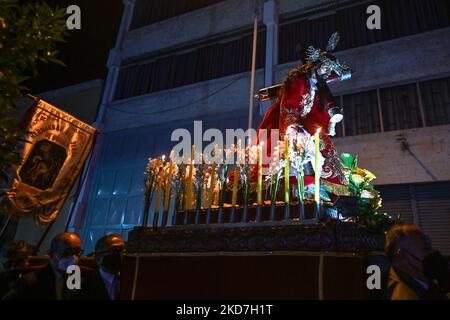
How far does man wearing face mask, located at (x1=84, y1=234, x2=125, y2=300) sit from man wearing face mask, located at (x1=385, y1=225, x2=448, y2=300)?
2300 millimetres

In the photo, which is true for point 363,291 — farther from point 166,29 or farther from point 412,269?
point 166,29

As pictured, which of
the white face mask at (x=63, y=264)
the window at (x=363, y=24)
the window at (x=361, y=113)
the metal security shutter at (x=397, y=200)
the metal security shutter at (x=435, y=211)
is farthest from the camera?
the window at (x=363, y=24)

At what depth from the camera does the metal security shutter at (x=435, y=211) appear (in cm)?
977

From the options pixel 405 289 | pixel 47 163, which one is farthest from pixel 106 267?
pixel 47 163

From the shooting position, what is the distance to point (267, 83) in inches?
533

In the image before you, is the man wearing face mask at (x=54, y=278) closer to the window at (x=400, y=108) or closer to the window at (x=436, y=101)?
the window at (x=400, y=108)

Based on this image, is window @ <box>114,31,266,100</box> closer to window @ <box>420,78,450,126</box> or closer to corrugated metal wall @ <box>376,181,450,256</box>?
window @ <box>420,78,450,126</box>

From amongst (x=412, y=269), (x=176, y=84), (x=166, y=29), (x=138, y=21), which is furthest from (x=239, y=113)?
(x=412, y=269)

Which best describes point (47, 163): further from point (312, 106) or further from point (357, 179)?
point (357, 179)

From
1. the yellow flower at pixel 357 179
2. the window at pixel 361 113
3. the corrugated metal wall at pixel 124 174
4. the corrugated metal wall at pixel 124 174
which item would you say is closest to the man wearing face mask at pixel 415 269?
the yellow flower at pixel 357 179

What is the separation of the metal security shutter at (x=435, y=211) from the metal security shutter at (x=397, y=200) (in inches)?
10.9

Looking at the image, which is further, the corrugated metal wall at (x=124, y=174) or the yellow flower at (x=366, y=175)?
the corrugated metal wall at (x=124, y=174)

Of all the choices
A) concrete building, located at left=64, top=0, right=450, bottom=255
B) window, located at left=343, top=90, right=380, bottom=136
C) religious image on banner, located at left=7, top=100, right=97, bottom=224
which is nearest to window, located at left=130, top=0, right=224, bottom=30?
concrete building, located at left=64, top=0, right=450, bottom=255

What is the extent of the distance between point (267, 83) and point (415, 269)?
1204cm
